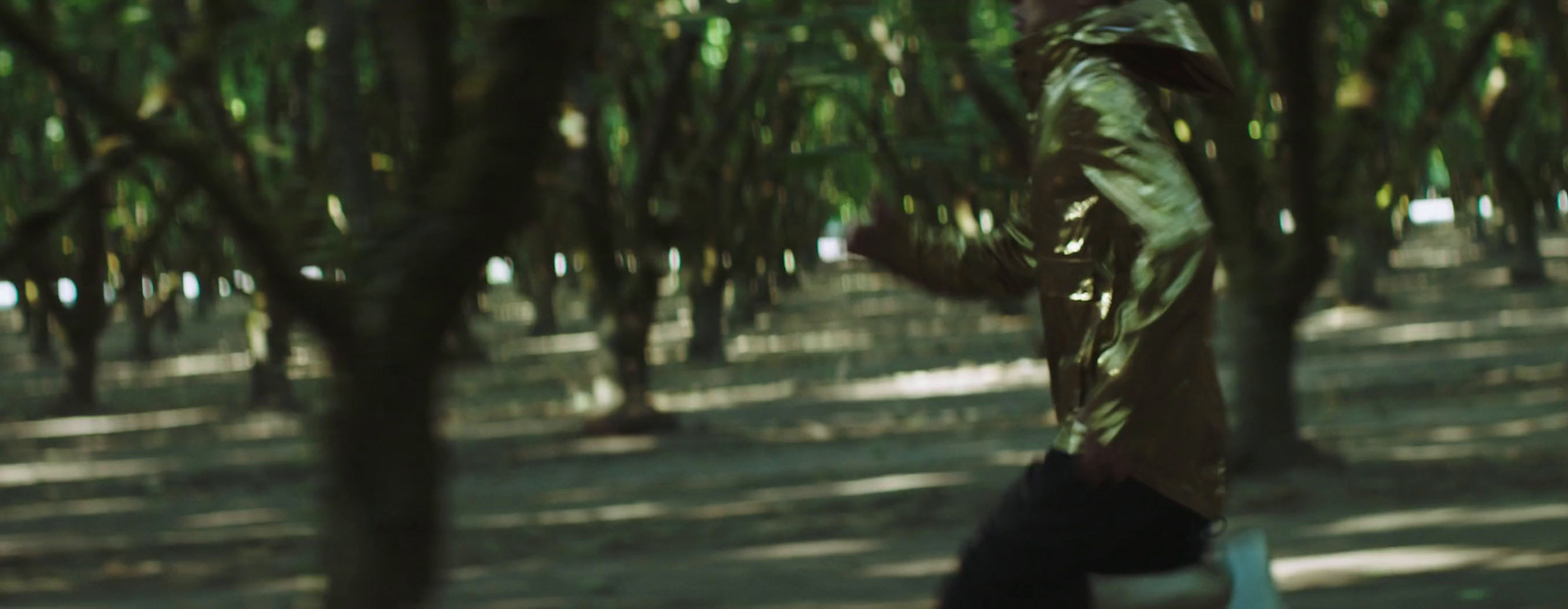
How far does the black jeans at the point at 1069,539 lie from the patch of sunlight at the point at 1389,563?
4.88 metres

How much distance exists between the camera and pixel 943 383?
22.6 metres

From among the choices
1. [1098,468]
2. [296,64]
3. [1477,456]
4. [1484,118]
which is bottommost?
[1477,456]

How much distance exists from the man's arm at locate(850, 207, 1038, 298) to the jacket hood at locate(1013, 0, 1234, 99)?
0.42 metres

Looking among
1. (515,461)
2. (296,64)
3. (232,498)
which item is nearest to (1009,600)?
(232,498)

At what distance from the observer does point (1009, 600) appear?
135 inches

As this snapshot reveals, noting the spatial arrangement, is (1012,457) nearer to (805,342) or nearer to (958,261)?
(958,261)

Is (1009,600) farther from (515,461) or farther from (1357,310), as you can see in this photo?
(1357,310)

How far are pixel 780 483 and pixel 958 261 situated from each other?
9.85 metres

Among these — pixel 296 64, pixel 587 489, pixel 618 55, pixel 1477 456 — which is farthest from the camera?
pixel 296 64

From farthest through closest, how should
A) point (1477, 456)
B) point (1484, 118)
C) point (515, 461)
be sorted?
Answer: point (1484, 118)
point (515, 461)
point (1477, 456)

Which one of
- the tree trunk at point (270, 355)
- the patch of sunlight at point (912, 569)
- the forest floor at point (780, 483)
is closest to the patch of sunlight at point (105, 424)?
the forest floor at point (780, 483)

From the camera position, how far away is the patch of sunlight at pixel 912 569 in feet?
30.2

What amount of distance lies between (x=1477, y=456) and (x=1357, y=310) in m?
18.0

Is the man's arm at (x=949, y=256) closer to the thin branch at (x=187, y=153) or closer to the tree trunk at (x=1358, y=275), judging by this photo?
the thin branch at (x=187, y=153)
